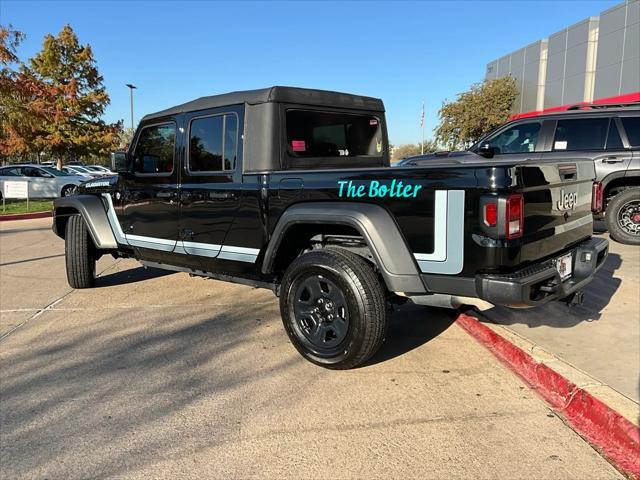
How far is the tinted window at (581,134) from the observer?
734 cm

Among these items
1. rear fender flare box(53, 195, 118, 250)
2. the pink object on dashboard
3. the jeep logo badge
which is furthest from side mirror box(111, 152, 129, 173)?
the jeep logo badge

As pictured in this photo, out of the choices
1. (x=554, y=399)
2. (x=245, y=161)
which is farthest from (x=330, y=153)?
(x=554, y=399)

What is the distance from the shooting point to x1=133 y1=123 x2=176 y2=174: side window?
4.91 m

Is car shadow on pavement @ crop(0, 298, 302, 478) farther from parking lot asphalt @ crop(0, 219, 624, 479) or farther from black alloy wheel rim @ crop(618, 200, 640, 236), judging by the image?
black alloy wheel rim @ crop(618, 200, 640, 236)

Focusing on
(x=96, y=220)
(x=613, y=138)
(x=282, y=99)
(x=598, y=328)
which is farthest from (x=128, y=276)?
(x=613, y=138)

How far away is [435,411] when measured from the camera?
3.12m

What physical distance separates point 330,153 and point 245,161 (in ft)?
3.04

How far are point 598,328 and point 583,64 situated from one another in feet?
84.5

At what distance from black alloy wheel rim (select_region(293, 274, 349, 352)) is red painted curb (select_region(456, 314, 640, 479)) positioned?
1.31 metres

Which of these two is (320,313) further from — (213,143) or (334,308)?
(213,143)

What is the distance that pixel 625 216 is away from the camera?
7410mm

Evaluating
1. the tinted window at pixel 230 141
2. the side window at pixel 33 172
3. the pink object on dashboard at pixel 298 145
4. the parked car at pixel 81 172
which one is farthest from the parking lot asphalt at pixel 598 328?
the side window at pixel 33 172

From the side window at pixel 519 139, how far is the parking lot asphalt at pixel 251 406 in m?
3.72

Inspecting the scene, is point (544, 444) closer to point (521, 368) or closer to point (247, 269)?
point (521, 368)
